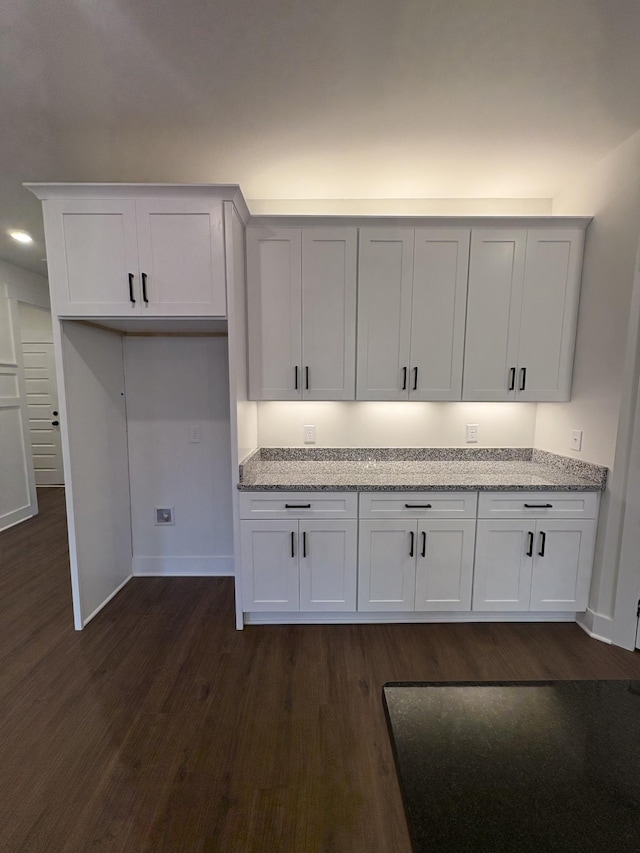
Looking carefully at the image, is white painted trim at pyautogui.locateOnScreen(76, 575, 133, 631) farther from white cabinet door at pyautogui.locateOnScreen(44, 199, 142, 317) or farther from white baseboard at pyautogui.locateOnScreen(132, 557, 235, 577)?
white cabinet door at pyautogui.locateOnScreen(44, 199, 142, 317)

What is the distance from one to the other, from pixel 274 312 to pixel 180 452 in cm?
132

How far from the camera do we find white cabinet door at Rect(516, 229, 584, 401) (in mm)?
2330

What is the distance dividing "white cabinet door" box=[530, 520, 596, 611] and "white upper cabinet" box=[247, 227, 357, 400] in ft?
5.06

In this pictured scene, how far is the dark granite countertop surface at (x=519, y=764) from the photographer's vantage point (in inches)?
19.8

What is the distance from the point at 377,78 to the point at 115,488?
2.88 m

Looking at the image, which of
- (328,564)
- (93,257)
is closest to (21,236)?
(93,257)

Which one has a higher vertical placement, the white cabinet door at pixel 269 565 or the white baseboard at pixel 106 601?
the white cabinet door at pixel 269 565

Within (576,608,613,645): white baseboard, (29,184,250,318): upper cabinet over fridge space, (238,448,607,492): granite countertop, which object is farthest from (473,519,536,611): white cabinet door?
(29,184,250,318): upper cabinet over fridge space

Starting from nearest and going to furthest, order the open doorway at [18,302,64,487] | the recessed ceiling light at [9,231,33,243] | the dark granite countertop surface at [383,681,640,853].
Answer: the dark granite countertop surface at [383,681,640,853], the recessed ceiling light at [9,231,33,243], the open doorway at [18,302,64,487]

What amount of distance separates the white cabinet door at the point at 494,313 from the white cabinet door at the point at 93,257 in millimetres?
2094

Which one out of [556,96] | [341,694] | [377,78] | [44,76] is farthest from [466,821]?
→ [44,76]

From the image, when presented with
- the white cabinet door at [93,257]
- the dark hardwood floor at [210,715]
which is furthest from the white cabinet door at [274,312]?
the dark hardwood floor at [210,715]

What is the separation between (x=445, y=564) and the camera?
226 centimetres

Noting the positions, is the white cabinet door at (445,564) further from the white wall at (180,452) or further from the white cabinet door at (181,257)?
the white cabinet door at (181,257)
